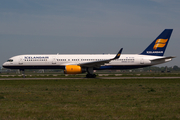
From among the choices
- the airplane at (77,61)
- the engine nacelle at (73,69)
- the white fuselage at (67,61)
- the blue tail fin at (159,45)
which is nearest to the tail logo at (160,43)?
the blue tail fin at (159,45)

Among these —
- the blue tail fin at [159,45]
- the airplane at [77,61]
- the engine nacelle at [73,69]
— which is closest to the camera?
the engine nacelle at [73,69]

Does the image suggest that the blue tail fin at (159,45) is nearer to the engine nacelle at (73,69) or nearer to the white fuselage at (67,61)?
the white fuselage at (67,61)

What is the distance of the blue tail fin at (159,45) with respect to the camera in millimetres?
39906

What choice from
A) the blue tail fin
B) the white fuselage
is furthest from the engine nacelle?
the blue tail fin

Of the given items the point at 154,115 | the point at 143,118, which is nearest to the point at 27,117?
the point at 143,118

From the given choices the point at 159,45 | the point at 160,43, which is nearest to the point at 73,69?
the point at 159,45

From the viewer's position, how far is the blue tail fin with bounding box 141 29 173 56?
39.9 m

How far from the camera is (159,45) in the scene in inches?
1571

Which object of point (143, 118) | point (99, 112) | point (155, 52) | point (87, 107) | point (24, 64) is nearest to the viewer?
point (143, 118)

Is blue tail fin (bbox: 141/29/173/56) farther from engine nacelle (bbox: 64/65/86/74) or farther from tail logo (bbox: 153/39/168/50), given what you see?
engine nacelle (bbox: 64/65/86/74)

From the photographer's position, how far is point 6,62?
37.7 meters

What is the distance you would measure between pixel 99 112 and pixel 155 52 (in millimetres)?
32974

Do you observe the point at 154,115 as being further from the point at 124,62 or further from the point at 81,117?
the point at 124,62

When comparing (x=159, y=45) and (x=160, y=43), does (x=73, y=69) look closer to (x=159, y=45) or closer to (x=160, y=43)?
(x=159, y=45)
